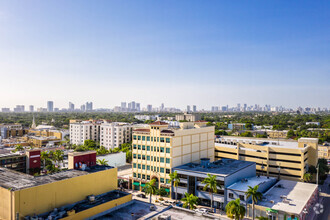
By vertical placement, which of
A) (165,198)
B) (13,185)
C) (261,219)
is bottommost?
(165,198)

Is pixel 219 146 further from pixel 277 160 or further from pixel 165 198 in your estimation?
pixel 165 198

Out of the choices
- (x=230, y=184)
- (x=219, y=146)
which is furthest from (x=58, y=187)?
(x=219, y=146)

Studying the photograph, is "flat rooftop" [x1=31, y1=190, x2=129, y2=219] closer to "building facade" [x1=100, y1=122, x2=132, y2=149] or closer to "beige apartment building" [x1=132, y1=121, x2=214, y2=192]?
"beige apartment building" [x1=132, y1=121, x2=214, y2=192]

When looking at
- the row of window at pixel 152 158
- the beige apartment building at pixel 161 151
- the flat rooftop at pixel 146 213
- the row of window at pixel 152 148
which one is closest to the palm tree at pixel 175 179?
the beige apartment building at pixel 161 151

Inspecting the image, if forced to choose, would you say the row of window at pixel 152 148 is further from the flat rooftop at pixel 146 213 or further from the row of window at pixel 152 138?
the flat rooftop at pixel 146 213

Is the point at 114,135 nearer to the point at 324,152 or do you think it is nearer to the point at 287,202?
the point at 287,202

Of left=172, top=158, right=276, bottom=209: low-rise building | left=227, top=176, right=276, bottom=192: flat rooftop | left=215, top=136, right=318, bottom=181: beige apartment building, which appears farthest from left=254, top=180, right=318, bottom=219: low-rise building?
left=215, top=136, right=318, bottom=181: beige apartment building
